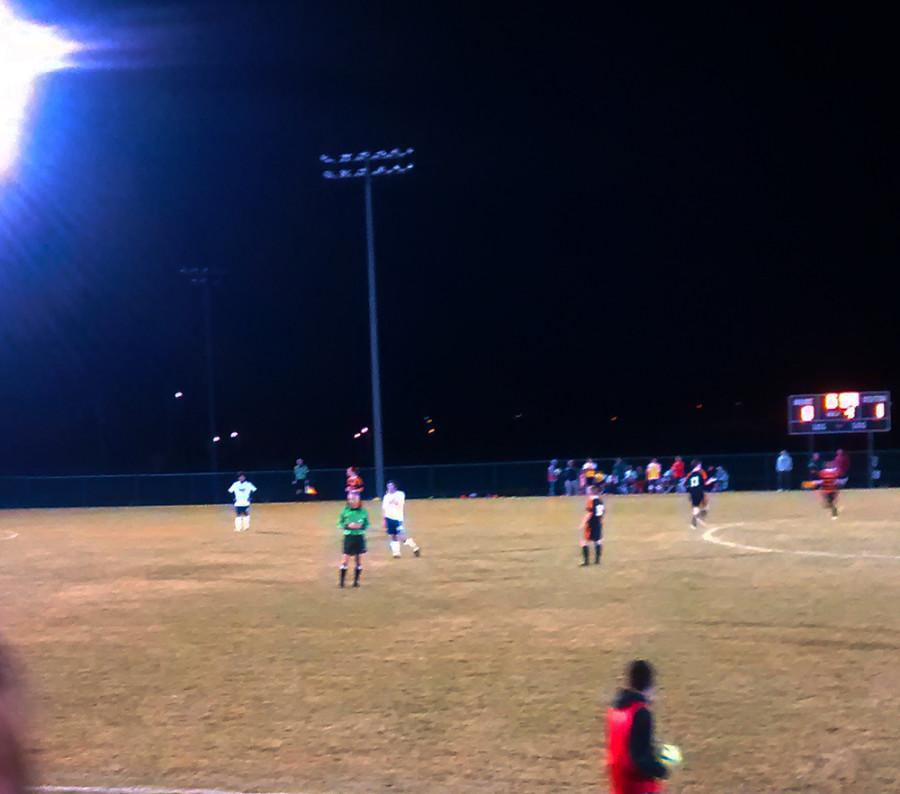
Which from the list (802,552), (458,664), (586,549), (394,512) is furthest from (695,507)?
(458,664)

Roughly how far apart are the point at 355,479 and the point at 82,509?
95.2 ft

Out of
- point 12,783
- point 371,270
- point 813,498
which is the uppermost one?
point 371,270

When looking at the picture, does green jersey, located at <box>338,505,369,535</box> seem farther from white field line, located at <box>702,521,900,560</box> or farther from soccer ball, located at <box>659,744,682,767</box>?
soccer ball, located at <box>659,744,682,767</box>

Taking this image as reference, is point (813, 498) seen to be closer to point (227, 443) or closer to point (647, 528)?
point (647, 528)

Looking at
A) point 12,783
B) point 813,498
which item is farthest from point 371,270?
point 12,783

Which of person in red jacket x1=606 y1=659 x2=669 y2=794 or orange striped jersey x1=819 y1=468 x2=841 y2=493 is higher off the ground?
person in red jacket x1=606 y1=659 x2=669 y2=794

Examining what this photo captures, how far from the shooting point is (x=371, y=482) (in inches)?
1845

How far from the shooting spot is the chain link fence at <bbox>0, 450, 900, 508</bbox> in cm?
4684

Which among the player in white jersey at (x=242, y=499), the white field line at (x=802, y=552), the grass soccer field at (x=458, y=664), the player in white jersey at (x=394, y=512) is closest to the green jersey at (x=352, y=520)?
the grass soccer field at (x=458, y=664)

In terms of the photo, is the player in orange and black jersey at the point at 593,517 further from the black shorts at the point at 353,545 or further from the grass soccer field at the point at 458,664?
the black shorts at the point at 353,545

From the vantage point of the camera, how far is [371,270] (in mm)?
35406

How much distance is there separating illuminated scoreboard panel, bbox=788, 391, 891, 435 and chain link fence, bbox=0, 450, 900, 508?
3.37 metres

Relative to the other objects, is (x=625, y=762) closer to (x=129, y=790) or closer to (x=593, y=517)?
(x=129, y=790)

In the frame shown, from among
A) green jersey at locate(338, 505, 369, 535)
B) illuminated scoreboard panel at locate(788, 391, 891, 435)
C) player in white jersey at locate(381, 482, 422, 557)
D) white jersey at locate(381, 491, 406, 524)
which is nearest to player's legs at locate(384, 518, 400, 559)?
player in white jersey at locate(381, 482, 422, 557)
